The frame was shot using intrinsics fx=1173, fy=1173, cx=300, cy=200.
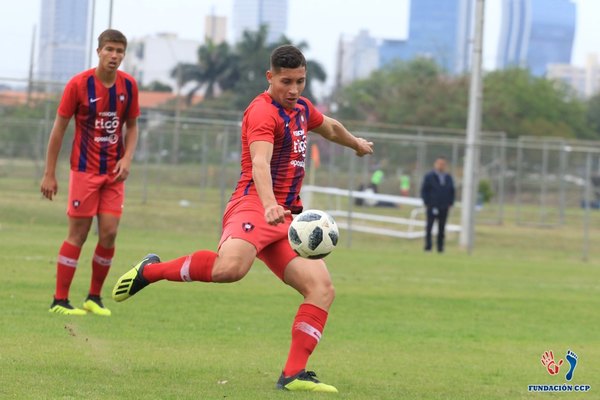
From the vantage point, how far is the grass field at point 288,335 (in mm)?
7090

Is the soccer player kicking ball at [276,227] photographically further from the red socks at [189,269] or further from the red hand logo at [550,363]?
the red hand logo at [550,363]

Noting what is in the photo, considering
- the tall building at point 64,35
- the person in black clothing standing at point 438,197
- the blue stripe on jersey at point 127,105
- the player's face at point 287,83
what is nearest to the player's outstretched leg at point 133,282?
the player's face at point 287,83

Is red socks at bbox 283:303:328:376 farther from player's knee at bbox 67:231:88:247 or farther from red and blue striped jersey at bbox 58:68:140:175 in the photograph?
player's knee at bbox 67:231:88:247

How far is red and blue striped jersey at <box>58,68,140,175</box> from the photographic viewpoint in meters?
9.70

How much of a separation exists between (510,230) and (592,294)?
1731cm

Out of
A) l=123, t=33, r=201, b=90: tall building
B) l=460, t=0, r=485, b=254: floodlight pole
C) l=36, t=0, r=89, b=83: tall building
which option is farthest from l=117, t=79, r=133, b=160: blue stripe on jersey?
l=123, t=33, r=201, b=90: tall building

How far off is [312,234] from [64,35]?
16.6 meters

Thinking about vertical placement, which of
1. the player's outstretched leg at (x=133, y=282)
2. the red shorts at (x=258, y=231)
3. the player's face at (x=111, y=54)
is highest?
the player's face at (x=111, y=54)

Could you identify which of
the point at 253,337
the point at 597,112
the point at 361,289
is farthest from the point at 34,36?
the point at 597,112

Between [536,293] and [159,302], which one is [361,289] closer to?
[536,293]

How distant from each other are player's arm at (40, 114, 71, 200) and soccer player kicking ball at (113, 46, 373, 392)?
2604 mm

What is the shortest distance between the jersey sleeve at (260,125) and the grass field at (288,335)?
4.83 feet

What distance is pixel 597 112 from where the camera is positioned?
262ft

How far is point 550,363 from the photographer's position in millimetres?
8547
